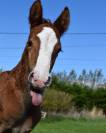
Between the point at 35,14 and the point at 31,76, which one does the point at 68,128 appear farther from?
the point at 31,76

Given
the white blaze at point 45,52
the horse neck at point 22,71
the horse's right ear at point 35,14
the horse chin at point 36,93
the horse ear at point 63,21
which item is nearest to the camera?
the white blaze at point 45,52

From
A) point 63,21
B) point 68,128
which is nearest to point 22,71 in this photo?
point 63,21

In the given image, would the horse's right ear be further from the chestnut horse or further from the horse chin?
the horse chin

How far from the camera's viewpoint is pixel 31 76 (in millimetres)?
7863

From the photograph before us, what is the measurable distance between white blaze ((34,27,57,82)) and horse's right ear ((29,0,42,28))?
319 millimetres

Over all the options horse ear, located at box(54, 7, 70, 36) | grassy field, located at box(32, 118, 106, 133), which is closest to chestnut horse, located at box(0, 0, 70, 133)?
horse ear, located at box(54, 7, 70, 36)

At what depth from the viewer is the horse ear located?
8859 mm

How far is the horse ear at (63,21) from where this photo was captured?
29.1 ft

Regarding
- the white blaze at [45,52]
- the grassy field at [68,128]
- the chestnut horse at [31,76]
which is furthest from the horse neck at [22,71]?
the grassy field at [68,128]

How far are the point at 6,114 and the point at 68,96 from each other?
36886 millimetres

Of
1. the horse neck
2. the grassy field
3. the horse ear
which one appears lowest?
the grassy field

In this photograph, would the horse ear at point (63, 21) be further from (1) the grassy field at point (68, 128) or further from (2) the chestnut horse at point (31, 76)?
(1) the grassy field at point (68, 128)

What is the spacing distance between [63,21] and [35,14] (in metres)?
0.55

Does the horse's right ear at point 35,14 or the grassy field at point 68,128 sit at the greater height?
the horse's right ear at point 35,14
